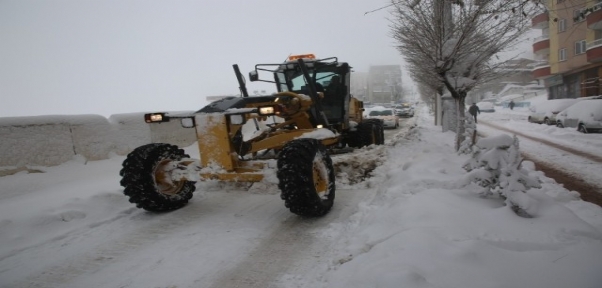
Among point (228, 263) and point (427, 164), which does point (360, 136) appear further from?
point (228, 263)

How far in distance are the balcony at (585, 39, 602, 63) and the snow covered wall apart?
27.9m

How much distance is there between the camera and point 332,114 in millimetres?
7637

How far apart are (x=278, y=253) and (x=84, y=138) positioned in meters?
6.10

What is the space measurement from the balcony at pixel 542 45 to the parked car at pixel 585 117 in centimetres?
2539

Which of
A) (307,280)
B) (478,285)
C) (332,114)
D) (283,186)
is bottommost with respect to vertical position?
(307,280)

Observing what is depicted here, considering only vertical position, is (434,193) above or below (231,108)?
below

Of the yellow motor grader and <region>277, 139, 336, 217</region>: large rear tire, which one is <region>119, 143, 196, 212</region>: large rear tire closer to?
the yellow motor grader

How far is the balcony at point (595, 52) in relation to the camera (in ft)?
73.5

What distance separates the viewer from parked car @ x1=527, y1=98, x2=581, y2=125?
61.2ft

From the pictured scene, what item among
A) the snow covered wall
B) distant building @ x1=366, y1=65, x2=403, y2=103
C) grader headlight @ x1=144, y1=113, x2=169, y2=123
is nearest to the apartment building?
the snow covered wall

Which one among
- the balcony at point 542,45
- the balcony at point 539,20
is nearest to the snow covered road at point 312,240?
the balcony at point 539,20

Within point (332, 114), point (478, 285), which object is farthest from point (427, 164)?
point (478, 285)

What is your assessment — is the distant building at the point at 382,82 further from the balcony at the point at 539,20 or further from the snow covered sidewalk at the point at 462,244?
the snow covered sidewalk at the point at 462,244

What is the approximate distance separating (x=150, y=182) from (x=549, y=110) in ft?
73.3
